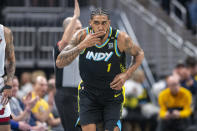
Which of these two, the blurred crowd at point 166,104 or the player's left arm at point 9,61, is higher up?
the player's left arm at point 9,61

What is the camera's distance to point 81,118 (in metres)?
6.87

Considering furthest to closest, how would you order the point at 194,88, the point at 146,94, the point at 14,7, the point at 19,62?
the point at 14,7 → the point at 19,62 → the point at 146,94 → the point at 194,88

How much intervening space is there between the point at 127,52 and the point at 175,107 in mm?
5982

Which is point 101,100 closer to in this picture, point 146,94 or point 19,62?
point 146,94

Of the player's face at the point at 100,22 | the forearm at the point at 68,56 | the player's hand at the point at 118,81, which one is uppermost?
the player's face at the point at 100,22

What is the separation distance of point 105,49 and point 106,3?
1112 cm

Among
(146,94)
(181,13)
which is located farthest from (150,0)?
(146,94)

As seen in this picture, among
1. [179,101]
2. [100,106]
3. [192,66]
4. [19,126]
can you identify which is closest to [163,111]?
[179,101]

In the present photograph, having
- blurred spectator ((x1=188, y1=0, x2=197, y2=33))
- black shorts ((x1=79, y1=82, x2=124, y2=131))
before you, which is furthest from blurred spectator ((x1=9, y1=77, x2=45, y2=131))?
blurred spectator ((x1=188, y1=0, x2=197, y2=33))

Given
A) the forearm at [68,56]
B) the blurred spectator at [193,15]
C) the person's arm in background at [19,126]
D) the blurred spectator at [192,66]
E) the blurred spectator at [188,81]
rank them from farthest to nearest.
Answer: the blurred spectator at [193,15] < the blurred spectator at [192,66] < the blurred spectator at [188,81] < the person's arm in background at [19,126] < the forearm at [68,56]

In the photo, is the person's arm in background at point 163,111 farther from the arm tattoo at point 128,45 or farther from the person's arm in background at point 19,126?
the arm tattoo at point 128,45

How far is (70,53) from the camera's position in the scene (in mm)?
6570

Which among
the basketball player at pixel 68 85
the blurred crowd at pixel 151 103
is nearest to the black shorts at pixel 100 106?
the basketball player at pixel 68 85

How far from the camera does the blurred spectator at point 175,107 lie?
40.7ft
